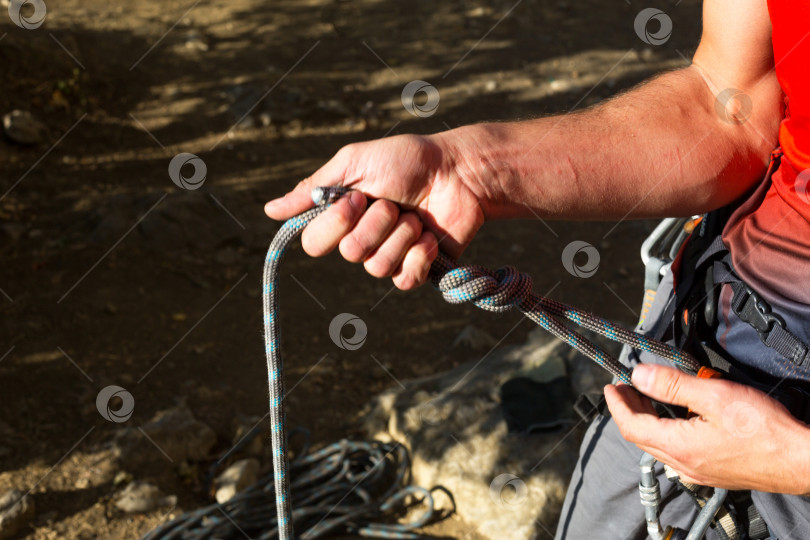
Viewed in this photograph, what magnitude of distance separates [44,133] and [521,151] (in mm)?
3878

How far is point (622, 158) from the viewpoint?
145 centimetres

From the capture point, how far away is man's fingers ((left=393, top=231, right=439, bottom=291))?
1368 mm

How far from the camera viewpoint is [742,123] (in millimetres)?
1452

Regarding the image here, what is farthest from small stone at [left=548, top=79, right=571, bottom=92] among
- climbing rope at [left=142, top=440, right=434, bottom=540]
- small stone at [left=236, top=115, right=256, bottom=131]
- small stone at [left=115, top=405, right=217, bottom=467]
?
small stone at [left=115, top=405, right=217, bottom=467]

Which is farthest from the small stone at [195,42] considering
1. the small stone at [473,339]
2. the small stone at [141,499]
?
the small stone at [141,499]

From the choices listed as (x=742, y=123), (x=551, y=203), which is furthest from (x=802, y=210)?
(x=551, y=203)

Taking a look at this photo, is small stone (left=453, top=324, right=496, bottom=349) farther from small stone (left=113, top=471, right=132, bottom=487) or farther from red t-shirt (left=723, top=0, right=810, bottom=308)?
red t-shirt (left=723, top=0, right=810, bottom=308)

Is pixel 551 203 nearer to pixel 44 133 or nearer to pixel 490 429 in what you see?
pixel 490 429

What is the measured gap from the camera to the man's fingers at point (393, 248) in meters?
1.34

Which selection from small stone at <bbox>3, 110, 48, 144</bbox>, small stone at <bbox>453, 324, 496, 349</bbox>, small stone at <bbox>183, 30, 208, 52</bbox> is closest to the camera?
small stone at <bbox>453, 324, 496, 349</bbox>

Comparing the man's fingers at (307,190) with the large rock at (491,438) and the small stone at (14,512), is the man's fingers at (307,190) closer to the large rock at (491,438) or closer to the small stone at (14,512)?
the large rock at (491,438)

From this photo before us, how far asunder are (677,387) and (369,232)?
0.63 meters

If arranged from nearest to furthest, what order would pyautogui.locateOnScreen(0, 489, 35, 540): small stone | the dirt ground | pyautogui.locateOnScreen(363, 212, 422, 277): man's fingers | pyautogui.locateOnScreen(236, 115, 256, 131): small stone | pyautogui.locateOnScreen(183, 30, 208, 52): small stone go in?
pyautogui.locateOnScreen(363, 212, 422, 277): man's fingers, pyautogui.locateOnScreen(0, 489, 35, 540): small stone, the dirt ground, pyautogui.locateOnScreen(236, 115, 256, 131): small stone, pyautogui.locateOnScreen(183, 30, 208, 52): small stone

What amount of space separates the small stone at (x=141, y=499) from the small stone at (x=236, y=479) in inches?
6.9
